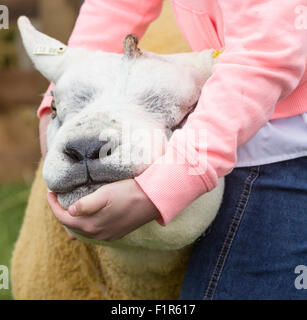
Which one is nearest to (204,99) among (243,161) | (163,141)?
(163,141)

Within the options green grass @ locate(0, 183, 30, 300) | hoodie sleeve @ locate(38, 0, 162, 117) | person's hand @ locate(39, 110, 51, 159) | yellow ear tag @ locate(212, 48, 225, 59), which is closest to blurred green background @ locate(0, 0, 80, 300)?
green grass @ locate(0, 183, 30, 300)

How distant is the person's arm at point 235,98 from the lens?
0.95m

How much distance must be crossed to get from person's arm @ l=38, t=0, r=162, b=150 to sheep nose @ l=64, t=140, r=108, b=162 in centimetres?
43

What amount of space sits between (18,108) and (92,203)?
122 inches

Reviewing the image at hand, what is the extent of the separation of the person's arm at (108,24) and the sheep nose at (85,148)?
1.42ft

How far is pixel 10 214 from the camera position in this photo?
113 inches

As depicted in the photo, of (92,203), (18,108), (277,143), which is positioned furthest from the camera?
(18,108)

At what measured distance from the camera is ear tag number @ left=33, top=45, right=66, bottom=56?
121 centimetres

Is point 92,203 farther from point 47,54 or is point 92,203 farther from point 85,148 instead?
point 47,54

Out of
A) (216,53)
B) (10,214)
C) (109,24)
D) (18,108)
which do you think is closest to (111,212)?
(216,53)

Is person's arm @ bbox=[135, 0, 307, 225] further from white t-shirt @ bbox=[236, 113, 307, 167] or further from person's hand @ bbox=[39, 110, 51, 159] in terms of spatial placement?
person's hand @ bbox=[39, 110, 51, 159]

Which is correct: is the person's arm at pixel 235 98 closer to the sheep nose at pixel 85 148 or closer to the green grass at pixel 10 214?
the sheep nose at pixel 85 148
